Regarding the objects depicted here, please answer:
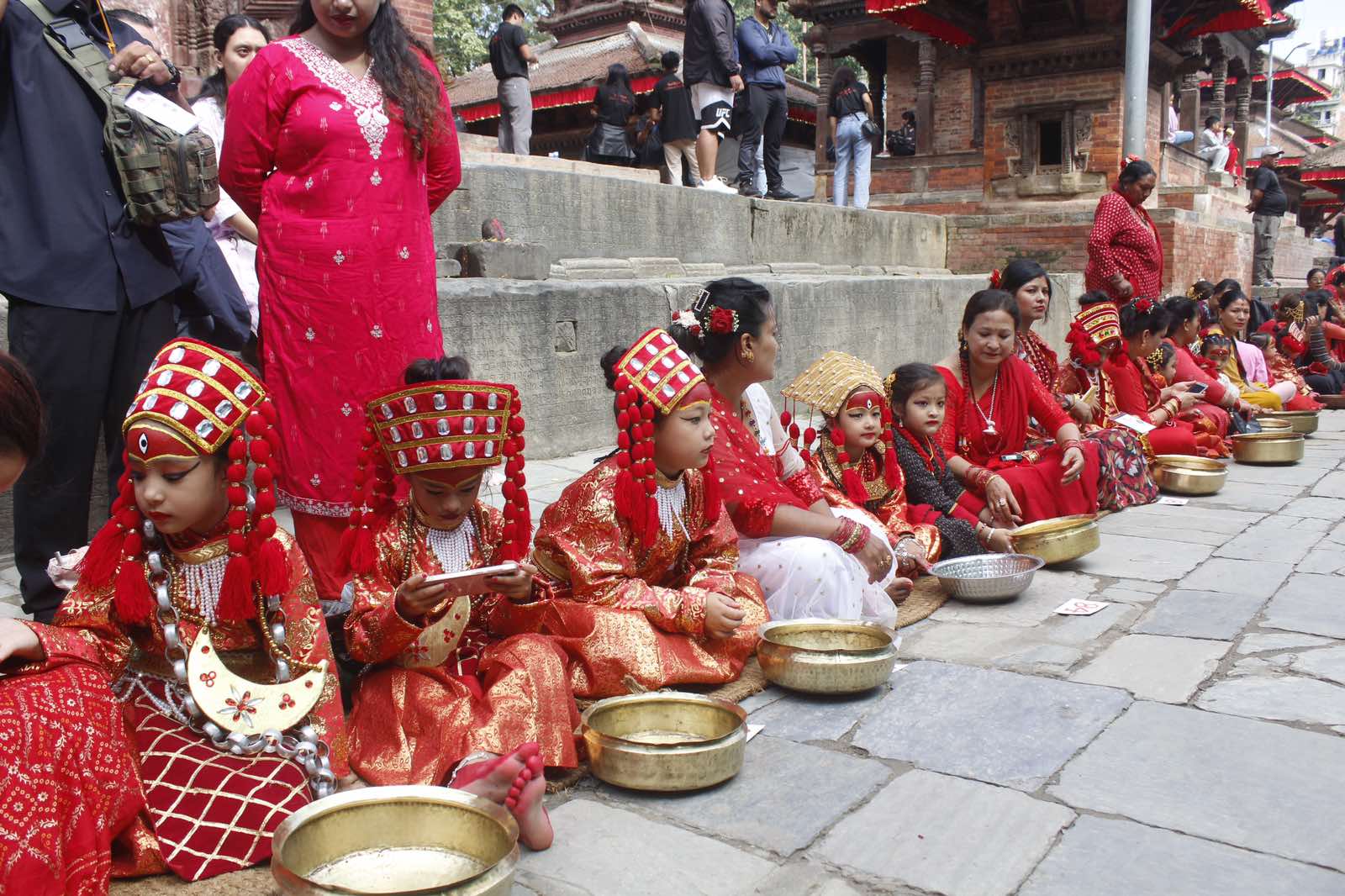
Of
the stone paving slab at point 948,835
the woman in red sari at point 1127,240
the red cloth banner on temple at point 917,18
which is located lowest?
the stone paving slab at point 948,835

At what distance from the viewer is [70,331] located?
2.85 m

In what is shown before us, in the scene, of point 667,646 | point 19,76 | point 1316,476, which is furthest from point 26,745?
point 1316,476

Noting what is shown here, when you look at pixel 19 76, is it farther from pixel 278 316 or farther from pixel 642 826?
pixel 642 826

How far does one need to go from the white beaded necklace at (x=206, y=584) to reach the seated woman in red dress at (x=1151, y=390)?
531cm

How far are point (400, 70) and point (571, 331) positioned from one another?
292 centimetres

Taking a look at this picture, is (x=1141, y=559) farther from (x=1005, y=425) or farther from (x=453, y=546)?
(x=453, y=546)

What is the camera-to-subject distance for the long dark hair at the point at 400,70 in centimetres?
296

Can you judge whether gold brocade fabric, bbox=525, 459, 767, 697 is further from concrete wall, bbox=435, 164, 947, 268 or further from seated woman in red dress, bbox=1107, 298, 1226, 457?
seated woman in red dress, bbox=1107, 298, 1226, 457

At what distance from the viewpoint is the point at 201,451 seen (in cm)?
217

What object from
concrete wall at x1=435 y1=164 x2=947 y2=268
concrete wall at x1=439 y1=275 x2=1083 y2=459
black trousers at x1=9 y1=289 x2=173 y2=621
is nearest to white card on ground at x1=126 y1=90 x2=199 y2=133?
black trousers at x1=9 y1=289 x2=173 y2=621

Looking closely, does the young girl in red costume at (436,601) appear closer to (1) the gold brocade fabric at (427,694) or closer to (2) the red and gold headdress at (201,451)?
(1) the gold brocade fabric at (427,694)

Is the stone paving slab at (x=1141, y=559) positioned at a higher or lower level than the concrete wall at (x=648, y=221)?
lower

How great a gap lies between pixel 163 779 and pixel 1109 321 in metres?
5.41

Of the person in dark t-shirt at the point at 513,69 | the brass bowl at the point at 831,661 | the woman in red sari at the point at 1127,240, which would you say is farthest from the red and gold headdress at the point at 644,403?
the person in dark t-shirt at the point at 513,69
